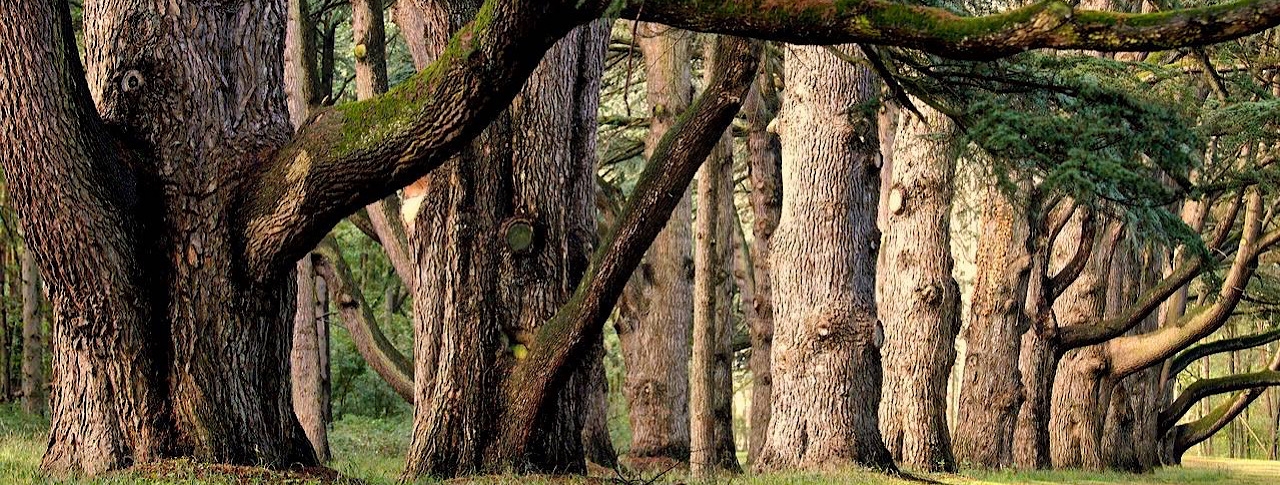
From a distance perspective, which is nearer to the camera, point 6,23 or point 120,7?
point 6,23

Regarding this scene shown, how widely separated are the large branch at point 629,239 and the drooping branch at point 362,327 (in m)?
4.94

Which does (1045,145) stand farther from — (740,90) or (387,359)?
(387,359)

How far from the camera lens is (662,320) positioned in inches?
686

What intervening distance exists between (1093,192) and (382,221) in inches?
274

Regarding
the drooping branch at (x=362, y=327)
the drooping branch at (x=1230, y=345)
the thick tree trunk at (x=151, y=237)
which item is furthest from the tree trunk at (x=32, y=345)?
the drooping branch at (x=1230, y=345)

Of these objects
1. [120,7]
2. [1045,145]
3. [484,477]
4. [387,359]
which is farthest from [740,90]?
[387,359]

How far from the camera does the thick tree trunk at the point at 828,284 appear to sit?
12.8m

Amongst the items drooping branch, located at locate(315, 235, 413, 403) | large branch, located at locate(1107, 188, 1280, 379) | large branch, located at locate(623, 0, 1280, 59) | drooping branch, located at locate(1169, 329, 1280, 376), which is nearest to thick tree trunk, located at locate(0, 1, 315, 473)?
large branch, located at locate(623, 0, 1280, 59)

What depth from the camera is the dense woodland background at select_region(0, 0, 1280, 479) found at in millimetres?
9383

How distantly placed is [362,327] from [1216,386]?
17148 mm

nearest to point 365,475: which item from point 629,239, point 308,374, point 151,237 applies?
point 629,239

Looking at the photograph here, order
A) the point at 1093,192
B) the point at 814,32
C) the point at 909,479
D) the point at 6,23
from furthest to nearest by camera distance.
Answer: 1. the point at 909,479
2. the point at 1093,192
3. the point at 6,23
4. the point at 814,32

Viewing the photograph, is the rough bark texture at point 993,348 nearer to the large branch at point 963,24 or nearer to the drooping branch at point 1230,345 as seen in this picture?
the drooping branch at point 1230,345

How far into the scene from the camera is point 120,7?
750 cm
